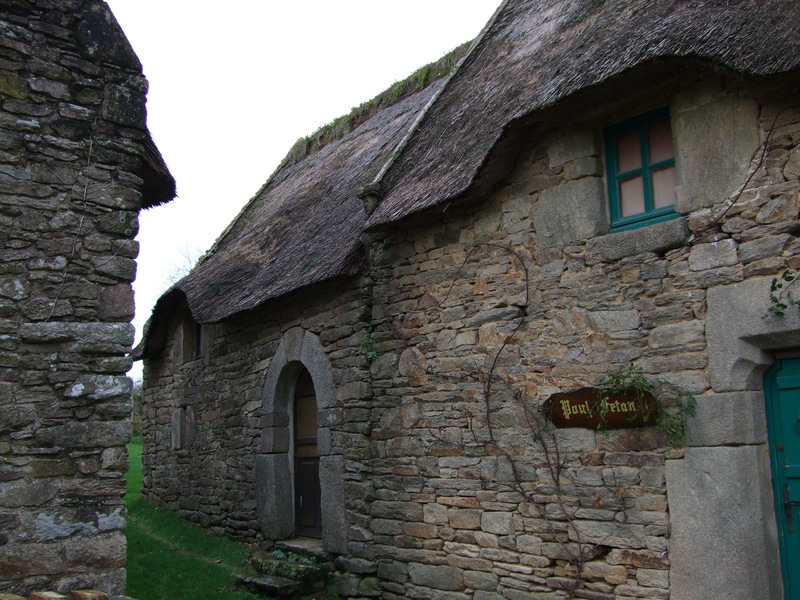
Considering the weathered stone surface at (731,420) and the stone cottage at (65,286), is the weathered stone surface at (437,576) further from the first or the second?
the stone cottage at (65,286)

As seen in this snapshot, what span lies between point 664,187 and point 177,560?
21.1 ft

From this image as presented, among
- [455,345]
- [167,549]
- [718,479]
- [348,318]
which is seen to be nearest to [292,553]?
[167,549]

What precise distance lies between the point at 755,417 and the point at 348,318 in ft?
12.8

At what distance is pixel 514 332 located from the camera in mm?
5766

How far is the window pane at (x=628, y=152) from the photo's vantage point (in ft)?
17.4

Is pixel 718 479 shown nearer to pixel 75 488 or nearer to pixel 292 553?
pixel 75 488

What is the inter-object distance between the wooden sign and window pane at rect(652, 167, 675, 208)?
131 cm

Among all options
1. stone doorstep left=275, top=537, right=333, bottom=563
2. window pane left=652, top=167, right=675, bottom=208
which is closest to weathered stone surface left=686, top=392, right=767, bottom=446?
window pane left=652, top=167, right=675, bottom=208

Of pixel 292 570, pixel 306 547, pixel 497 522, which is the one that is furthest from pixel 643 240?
pixel 306 547

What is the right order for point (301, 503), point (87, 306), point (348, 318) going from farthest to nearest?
point (301, 503)
point (348, 318)
point (87, 306)

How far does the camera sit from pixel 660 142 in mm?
5172

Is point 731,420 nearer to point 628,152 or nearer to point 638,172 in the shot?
point 638,172

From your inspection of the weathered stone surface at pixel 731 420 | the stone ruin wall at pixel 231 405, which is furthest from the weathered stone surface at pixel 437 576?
the weathered stone surface at pixel 731 420

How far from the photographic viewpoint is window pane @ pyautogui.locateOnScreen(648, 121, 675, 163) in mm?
5121
